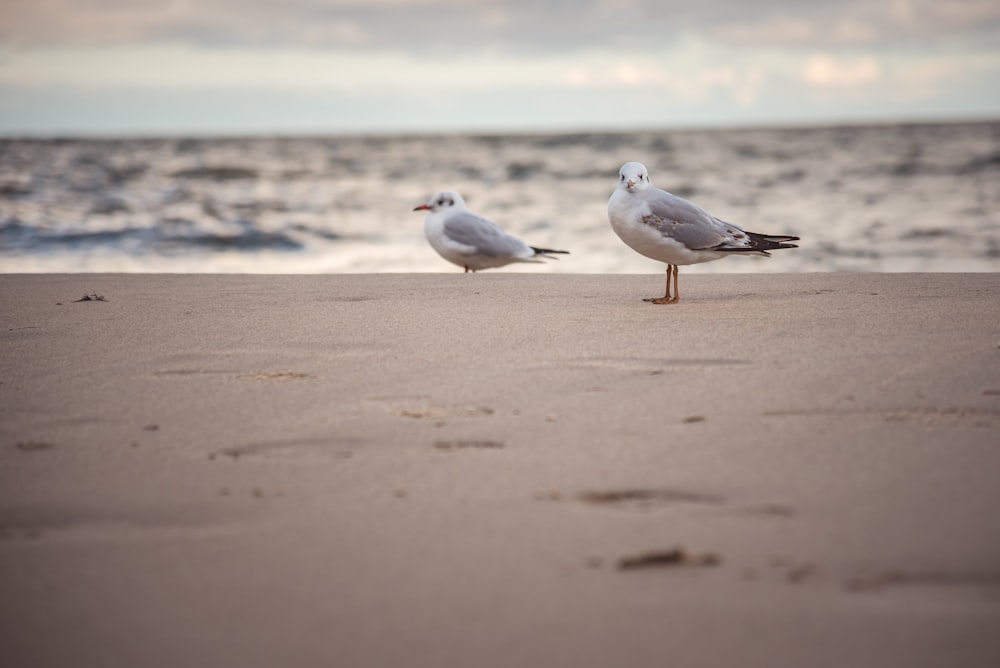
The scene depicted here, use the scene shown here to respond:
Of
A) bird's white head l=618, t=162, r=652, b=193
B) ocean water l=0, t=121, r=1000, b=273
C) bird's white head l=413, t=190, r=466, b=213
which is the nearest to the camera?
bird's white head l=618, t=162, r=652, b=193

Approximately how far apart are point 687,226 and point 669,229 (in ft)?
0.31

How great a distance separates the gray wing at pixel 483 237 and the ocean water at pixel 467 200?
1330 millimetres

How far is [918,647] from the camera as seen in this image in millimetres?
1468

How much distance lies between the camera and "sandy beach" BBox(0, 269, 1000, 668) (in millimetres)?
1541

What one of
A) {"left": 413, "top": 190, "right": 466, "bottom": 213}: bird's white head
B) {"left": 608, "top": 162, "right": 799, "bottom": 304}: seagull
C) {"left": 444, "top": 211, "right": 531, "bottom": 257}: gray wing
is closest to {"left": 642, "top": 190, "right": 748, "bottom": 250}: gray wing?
{"left": 608, "top": 162, "right": 799, "bottom": 304}: seagull

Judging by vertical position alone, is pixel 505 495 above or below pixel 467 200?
below

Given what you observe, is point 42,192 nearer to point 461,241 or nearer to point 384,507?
point 461,241

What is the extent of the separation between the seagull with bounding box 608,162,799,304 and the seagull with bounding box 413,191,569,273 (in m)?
2.32

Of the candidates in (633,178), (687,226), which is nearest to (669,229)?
(687,226)

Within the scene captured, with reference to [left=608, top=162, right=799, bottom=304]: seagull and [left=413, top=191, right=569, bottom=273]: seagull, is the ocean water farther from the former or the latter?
[left=608, top=162, right=799, bottom=304]: seagull

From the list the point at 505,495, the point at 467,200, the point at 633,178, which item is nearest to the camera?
the point at 505,495

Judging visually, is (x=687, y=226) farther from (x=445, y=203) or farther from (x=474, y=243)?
(x=445, y=203)

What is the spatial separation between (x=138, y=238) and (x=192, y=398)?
27.8 ft

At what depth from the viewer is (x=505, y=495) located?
208 centimetres
